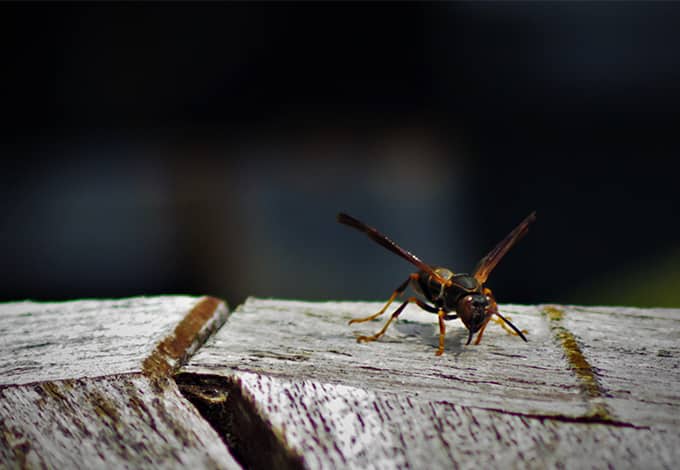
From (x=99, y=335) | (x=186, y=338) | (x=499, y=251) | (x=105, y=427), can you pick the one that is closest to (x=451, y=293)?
(x=499, y=251)

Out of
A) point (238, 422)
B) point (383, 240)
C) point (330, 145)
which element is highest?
point (383, 240)

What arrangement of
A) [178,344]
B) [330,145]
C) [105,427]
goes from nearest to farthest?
[105,427]
[178,344]
[330,145]

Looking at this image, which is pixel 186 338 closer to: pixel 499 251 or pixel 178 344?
pixel 178 344

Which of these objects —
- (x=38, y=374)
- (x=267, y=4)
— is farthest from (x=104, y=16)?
(x=38, y=374)

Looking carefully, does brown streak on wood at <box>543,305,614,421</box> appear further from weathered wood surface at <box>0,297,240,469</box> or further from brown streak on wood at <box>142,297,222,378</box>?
brown streak on wood at <box>142,297,222,378</box>

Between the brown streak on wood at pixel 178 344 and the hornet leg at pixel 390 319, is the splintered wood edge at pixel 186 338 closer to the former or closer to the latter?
the brown streak on wood at pixel 178 344

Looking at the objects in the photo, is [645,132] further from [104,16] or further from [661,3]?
[104,16]
